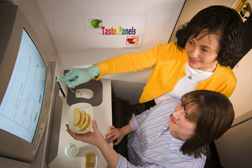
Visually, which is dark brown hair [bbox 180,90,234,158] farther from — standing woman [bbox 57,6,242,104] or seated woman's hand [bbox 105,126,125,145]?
seated woman's hand [bbox 105,126,125,145]

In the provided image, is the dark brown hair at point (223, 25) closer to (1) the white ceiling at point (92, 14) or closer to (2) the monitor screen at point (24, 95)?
(1) the white ceiling at point (92, 14)

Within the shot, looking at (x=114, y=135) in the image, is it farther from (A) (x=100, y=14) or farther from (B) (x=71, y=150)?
(A) (x=100, y=14)

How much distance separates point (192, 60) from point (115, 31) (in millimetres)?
471

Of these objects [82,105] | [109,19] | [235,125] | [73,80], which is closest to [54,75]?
[73,80]

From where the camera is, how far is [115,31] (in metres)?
0.92

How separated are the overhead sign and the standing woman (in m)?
0.11

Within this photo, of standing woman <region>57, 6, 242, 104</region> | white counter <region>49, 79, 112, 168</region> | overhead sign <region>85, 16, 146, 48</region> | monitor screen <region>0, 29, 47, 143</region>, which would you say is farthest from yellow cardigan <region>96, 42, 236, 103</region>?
monitor screen <region>0, 29, 47, 143</region>

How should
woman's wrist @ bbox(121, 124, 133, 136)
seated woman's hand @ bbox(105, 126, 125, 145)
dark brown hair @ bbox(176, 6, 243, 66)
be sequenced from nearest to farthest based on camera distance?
dark brown hair @ bbox(176, 6, 243, 66) → seated woman's hand @ bbox(105, 126, 125, 145) → woman's wrist @ bbox(121, 124, 133, 136)

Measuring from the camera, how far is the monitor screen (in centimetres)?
41

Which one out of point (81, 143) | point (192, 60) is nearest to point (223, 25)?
point (192, 60)

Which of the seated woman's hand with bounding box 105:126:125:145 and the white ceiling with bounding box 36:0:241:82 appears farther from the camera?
the seated woman's hand with bounding box 105:126:125:145

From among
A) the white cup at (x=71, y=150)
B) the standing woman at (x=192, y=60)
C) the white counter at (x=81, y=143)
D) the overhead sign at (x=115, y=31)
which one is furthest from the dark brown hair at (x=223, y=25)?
the white cup at (x=71, y=150)


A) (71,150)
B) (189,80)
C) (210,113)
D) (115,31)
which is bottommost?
(71,150)

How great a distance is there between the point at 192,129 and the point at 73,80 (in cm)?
69
